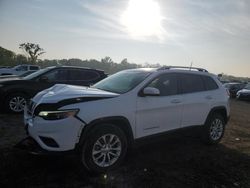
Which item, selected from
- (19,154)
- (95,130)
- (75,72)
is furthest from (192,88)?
(75,72)

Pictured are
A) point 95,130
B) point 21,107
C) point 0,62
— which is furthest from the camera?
point 0,62

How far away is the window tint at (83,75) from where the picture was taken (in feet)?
31.8

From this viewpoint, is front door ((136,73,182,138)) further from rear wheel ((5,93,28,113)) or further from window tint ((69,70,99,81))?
rear wheel ((5,93,28,113))

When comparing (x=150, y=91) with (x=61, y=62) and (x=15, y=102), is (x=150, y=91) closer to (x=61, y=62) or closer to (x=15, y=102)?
(x=15, y=102)

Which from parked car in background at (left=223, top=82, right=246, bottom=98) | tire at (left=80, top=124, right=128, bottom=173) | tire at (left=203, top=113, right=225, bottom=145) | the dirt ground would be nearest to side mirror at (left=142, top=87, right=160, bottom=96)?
tire at (left=80, top=124, right=128, bottom=173)

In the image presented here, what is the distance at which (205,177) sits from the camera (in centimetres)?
448

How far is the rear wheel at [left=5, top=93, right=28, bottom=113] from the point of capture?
855cm

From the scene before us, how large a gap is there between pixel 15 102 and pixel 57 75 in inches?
65.6

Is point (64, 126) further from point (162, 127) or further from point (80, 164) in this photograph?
point (162, 127)

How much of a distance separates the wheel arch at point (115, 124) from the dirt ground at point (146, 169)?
464 millimetres

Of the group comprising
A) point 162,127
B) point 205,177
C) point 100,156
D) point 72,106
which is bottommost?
point 205,177

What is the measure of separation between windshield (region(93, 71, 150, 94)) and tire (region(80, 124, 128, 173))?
0.79 meters

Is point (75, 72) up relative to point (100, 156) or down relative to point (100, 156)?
up

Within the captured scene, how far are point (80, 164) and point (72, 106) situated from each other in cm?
95
